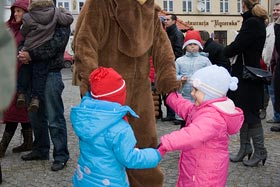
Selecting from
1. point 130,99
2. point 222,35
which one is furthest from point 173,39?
point 222,35

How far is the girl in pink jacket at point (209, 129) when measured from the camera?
311cm

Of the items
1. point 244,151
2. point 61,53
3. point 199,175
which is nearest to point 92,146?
point 199,175

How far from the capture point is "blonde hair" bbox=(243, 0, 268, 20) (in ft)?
16.3

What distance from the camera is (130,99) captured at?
3.71 m

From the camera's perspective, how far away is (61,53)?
16.4ft

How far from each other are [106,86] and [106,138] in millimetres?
336

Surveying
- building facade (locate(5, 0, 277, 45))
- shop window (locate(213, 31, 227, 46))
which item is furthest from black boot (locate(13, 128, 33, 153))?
shop window (locate(213, 31, 227, 46))

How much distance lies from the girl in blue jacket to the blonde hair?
2.43 meters

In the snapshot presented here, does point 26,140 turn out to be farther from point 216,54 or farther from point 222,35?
point 222,35

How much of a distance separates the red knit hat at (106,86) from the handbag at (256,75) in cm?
227

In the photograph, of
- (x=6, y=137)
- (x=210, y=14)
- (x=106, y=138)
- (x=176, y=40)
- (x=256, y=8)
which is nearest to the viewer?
(x=106, y=138)

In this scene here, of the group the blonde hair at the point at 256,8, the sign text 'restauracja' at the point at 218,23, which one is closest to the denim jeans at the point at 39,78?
the blonde hair at the point at 256,8

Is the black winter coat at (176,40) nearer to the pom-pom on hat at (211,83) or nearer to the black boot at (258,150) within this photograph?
the black boot at (258,150)

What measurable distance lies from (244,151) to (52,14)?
101 inches
